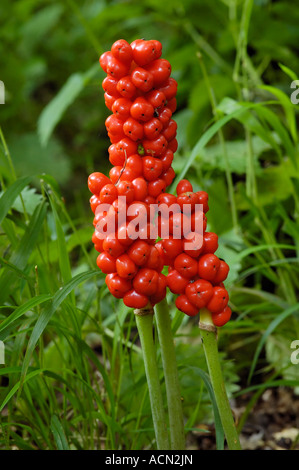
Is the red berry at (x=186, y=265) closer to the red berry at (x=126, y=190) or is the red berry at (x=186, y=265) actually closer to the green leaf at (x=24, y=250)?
the red berry at (x=126, y=190)

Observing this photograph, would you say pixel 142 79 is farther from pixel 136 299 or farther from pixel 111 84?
pixel 136 299

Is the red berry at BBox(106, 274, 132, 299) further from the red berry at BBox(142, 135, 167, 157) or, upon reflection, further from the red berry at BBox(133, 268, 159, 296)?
the red berry at BBox(142, 135, 167, 157)

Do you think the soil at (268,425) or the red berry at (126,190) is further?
the soil at (268,425)

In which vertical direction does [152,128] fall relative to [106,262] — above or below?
above

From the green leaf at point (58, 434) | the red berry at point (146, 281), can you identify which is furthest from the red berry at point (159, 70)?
the green leaf at point (58, 434)

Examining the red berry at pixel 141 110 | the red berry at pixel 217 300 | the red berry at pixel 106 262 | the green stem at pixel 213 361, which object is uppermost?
the red berry at pixel 141 110

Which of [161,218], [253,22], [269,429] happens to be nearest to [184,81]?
[253,22]

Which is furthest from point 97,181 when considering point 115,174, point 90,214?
point 90,214
